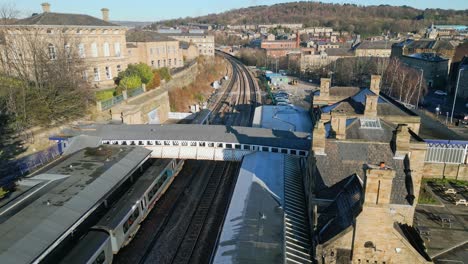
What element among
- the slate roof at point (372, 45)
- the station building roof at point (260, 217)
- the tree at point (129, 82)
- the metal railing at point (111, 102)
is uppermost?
the slate roof at point (372, 45)

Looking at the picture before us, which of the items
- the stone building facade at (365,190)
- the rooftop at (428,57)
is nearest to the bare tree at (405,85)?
the rooftop at (428,57)

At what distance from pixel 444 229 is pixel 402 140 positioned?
8.11 metres

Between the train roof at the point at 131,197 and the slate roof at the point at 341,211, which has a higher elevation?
the slate roof at the point at 341,211

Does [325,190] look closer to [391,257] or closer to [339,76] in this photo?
[391,257]

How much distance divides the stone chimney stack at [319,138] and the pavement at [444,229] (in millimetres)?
8353

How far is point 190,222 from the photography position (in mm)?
25156

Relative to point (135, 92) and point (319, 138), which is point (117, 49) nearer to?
point (135, 92)

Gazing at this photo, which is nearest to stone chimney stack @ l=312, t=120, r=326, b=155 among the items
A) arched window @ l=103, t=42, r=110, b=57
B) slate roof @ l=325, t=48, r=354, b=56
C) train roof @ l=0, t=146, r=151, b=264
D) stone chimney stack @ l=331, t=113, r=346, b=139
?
stone chimney stack @ l=331, t=113, r=346, b=139

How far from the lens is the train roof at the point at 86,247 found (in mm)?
16547

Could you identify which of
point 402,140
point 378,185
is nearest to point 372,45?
point 402,140

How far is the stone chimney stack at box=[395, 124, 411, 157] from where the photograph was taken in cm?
1828

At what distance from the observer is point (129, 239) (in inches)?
902

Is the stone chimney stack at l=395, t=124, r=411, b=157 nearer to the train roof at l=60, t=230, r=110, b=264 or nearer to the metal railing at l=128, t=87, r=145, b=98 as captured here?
the train roof at l=60, t=230, r=110, b=264

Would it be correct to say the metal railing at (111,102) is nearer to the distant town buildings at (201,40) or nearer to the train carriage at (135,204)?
the train carriage at (135,204)
